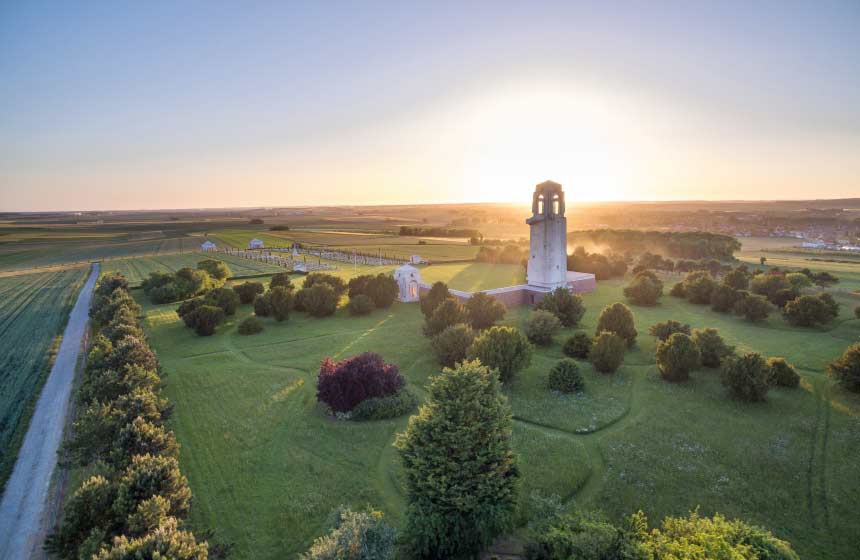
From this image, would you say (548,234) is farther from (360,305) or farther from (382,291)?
(360,305)

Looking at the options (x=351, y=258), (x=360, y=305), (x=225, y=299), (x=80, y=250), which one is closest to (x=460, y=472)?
(x=360, y=305)

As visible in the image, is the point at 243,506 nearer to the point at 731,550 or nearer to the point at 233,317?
the point at 731,550

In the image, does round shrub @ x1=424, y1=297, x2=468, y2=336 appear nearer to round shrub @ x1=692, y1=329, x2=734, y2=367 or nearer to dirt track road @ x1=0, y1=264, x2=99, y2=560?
round shrub @ x1=692, y1=329, x2=734, y2=367

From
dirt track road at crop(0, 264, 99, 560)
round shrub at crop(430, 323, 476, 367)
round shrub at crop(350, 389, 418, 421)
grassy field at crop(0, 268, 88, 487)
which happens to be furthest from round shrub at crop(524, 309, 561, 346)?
grassy field at crop(0, 268, 88, 487)

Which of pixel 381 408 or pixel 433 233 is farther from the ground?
pixel 433 233

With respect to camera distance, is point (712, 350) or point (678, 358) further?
point (712, 350)

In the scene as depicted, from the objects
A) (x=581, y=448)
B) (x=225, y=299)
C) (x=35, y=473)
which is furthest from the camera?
(x=225, y=299)

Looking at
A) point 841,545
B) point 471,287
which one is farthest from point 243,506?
point 471,287

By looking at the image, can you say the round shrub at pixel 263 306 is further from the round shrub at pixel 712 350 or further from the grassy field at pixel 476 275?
the round shrub at pixel 712 350
